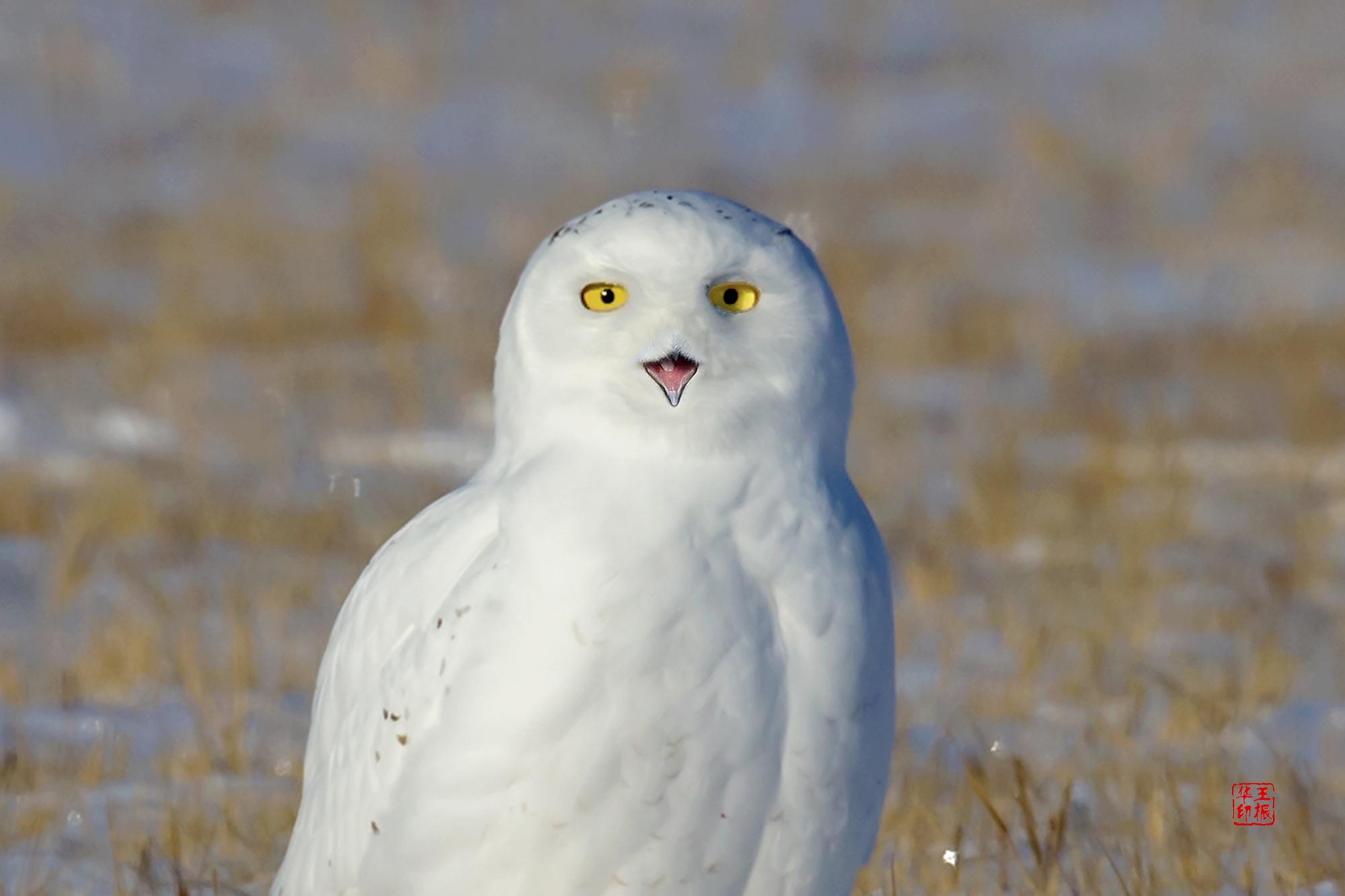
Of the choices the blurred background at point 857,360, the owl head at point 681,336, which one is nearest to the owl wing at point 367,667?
the owl head at point 681,336

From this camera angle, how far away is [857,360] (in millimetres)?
10930

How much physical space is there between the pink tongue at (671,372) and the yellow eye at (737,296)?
14cm

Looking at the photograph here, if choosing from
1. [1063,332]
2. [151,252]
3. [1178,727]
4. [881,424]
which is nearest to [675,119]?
[151,252]

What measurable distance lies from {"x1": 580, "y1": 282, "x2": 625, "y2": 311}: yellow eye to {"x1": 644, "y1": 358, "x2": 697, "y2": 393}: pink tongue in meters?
0.12

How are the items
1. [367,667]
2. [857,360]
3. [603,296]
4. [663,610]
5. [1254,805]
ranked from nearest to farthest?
1. [663,610]
2. [603,296]
3. [367,667]
4. [1254,805]
5. [857,360]

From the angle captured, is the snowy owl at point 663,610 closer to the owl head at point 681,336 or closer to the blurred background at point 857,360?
the owl head at point 681,336

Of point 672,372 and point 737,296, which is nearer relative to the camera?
point 672,372

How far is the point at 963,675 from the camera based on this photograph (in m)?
5.90

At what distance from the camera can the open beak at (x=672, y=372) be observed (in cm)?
279

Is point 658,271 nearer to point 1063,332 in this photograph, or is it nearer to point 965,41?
point 1063,332

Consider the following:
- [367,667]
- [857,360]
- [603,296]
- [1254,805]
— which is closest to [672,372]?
[603,296]

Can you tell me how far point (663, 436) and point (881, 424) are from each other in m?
6.82

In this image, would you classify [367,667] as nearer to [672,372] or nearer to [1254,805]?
[672,372]

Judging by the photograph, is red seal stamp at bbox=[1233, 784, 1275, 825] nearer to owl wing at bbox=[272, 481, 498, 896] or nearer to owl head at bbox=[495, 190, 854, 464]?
owl head at bbox=[495, 190, 854, 464]
